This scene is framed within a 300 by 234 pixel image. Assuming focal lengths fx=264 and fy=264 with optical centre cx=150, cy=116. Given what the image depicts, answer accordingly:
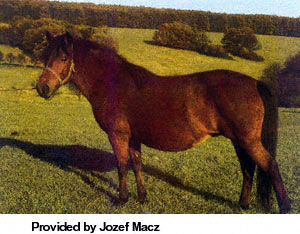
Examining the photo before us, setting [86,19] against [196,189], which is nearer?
[196,189]

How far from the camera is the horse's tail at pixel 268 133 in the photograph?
4047 mm

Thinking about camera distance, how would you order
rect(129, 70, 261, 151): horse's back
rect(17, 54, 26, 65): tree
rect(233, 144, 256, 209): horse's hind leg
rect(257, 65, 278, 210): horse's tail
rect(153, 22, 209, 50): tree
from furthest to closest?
rect(17, 54, 26, 65): tree
rect(153, 22, 209, 50): tree
rect(233, 144, 256, 209): horse's hind leg
rect(257, 65, 278, 210): horse's tail
rect(129, 70, 261, 151): horse's back

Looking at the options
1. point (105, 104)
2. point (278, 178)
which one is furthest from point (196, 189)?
point (105, 104)

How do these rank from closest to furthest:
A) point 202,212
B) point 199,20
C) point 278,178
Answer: point 278,178, point 202,212, point 199,20

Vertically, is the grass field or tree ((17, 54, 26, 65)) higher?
tree ((17, 54, 26, 65))

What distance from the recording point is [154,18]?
23.2 ft

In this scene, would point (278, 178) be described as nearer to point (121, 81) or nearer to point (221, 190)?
point (221, 190)

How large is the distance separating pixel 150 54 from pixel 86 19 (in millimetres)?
2171

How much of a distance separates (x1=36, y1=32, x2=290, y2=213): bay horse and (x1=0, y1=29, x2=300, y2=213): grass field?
2.09 ft

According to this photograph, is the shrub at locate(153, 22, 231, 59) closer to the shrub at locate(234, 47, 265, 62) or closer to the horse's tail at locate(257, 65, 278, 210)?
the shrub at locate(234, 47, 265, 62)

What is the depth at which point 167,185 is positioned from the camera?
5.61m

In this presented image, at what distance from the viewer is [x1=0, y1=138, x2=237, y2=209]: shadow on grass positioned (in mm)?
5387

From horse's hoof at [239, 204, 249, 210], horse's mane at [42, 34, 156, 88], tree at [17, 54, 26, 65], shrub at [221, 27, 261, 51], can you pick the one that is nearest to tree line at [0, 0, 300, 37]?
shrub at [221, 27, 261, 51]

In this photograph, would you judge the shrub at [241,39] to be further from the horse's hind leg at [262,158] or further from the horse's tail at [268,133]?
the horse's hind leg at [262,158]
